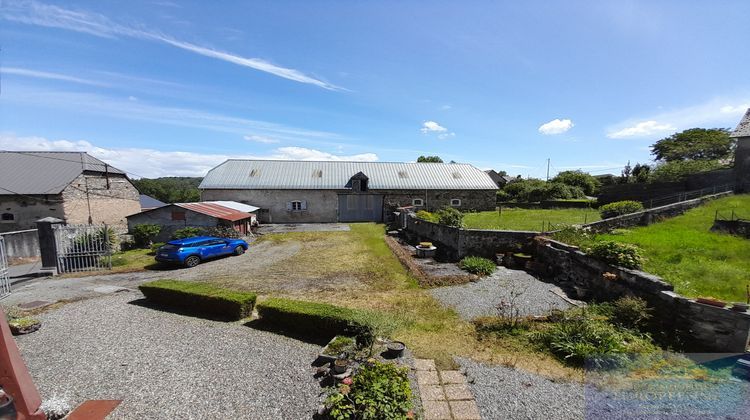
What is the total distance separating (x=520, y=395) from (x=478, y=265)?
8.28 metres

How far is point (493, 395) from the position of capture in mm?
5566

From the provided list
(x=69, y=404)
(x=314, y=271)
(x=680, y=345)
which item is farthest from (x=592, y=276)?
(x=69, y=404)

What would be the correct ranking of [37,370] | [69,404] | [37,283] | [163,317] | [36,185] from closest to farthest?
[69,404]
[37,370]
[163,317]
[37,283]
[36,185]

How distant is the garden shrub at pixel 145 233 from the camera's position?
2039 cm

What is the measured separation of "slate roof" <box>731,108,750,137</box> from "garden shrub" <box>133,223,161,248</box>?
4277cm

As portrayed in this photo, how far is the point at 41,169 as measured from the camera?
23.8m

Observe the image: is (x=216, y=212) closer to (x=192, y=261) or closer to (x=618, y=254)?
(x=192, y=261)

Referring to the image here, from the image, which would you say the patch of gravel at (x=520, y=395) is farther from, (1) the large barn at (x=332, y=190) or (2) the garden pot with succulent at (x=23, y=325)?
(1) the large barn at (x=332, y=190)

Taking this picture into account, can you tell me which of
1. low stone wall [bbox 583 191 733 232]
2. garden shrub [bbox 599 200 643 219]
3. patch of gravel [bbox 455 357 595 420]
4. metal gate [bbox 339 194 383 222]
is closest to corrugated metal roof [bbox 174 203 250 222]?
metal gate [bbox 339 194 383 222]

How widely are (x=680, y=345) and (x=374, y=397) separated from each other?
7201 mm

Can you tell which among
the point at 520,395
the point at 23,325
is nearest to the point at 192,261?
the point at 23,325

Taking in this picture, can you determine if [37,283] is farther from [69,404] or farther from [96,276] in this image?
[69,404]

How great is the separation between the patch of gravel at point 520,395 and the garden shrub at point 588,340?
1.12m

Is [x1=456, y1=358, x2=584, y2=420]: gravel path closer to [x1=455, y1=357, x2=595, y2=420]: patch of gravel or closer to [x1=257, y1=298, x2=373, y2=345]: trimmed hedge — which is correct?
[x1=455, y1=357, x2=595, y2=420]: patch of gravel
